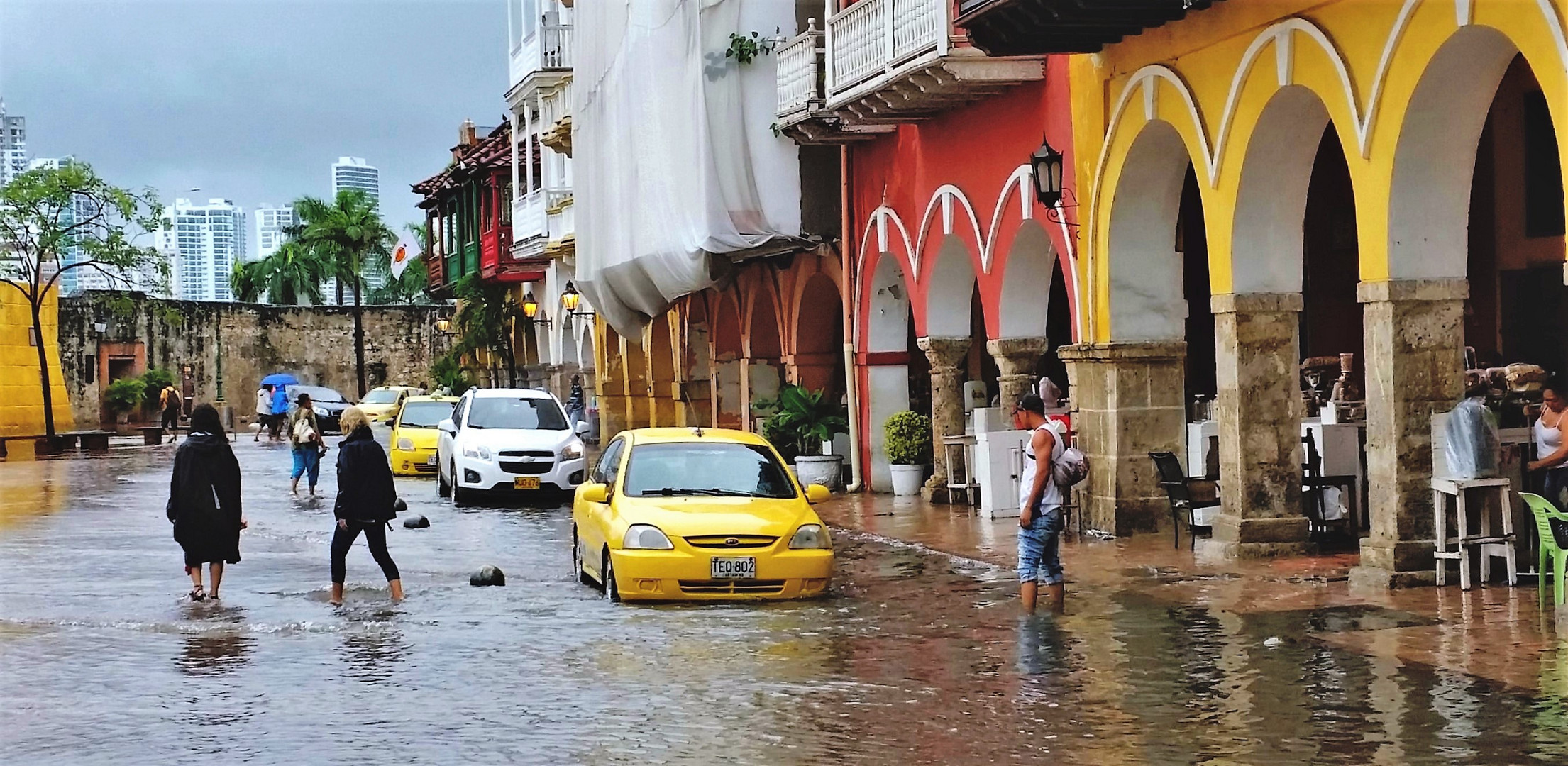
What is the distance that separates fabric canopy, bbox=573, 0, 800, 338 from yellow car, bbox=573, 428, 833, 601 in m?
12.2

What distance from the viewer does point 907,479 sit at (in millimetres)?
24922

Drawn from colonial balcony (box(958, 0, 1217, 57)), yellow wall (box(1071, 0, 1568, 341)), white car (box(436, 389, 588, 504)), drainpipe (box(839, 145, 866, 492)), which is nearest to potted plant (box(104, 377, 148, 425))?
white car (box(436, 389, 588, 504))

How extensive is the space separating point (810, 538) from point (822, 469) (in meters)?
12.6

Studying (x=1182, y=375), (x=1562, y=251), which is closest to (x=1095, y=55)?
(x=1182, y=375)

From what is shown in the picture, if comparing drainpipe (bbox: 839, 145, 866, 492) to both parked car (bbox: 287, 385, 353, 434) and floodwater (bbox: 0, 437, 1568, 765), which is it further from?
parked car (bbox: 287, 385, 353, 434)

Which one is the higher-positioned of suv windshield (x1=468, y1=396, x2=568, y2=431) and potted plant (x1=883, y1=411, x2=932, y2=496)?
suv windshield (x1=468, y1=396, x2=568, y2=431)

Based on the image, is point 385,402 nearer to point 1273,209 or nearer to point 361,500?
point 361,500

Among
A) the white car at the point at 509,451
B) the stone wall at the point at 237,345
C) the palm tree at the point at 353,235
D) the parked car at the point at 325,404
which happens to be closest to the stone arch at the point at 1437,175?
the white car at the point at 509,451

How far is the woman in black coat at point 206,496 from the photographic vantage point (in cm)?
1505

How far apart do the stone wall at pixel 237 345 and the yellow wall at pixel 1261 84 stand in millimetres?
48141

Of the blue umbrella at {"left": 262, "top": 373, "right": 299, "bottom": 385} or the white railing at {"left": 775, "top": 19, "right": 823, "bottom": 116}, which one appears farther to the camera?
the blue umbrella at {"left": 262, "top": 373, "right": 299, "bottom": 385}

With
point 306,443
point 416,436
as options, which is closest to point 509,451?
point 306,443

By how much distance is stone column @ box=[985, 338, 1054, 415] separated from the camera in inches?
841

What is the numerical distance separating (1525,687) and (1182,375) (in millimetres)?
9200
